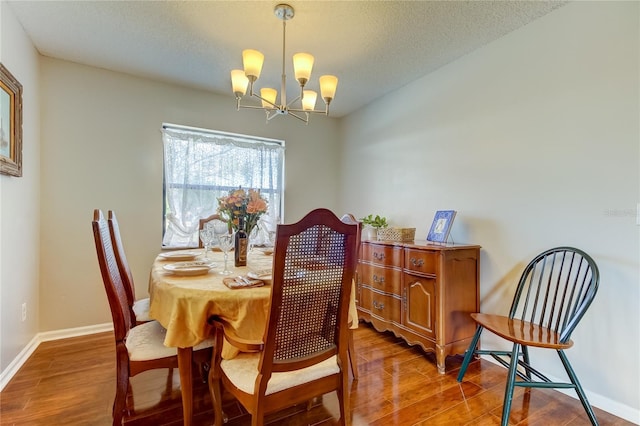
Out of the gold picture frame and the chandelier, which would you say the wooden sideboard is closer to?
the chandelier

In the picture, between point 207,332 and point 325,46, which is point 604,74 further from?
point 207,332

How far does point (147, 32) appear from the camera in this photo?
2.27 m

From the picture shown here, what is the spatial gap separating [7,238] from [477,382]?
335cm

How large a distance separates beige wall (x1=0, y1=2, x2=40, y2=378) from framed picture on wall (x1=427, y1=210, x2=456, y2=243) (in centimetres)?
315

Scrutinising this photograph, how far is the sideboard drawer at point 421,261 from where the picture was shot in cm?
222

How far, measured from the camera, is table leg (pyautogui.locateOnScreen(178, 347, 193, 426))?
1371 mm

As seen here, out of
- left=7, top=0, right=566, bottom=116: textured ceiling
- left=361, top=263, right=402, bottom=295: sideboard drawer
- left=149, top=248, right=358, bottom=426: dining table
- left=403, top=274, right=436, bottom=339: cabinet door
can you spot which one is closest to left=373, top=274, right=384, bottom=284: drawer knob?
left=361, top=263, right=402, bottom=295: sideboard drawer

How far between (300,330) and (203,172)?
2629mm

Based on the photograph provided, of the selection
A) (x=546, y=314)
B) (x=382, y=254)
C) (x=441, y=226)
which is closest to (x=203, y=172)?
(x=382, y=254)

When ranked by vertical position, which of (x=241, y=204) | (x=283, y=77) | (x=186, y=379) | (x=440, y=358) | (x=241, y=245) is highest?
(x=283, y=77)

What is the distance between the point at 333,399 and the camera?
72.5 inches

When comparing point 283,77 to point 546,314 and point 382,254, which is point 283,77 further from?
point 546,314

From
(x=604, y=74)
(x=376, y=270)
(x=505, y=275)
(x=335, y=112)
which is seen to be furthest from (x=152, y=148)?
(x=604, y=74)

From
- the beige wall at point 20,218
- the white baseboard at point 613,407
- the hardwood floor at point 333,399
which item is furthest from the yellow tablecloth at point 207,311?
the white baseboard at point 613,407
